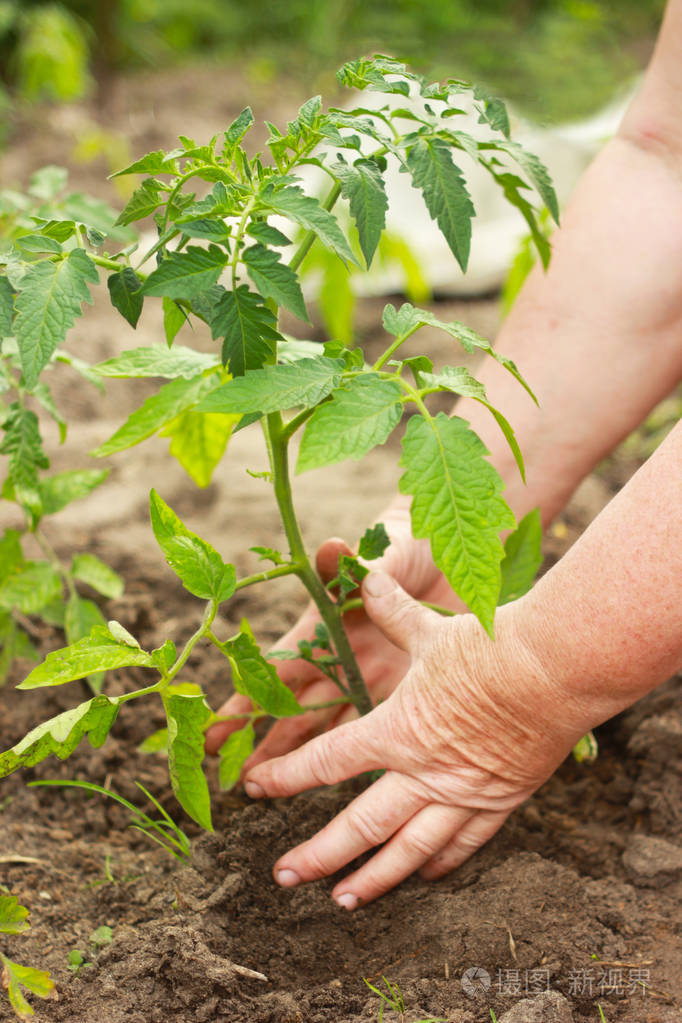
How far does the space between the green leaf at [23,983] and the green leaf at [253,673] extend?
16.0 inches

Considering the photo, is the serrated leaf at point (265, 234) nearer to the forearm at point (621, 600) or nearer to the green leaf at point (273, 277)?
the green leaf at point (273, 277)

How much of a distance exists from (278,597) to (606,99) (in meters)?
4.33

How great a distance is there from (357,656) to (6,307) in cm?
93

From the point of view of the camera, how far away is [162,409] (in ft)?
4.36

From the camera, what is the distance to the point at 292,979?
1.29 m

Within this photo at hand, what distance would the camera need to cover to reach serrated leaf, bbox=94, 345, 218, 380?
1315 millimetres

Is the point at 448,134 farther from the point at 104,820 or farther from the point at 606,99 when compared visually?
the point at 606,99

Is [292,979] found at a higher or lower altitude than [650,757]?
lower

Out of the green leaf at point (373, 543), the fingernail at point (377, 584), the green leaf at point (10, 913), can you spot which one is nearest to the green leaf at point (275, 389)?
the green leaf at point (373, 543)

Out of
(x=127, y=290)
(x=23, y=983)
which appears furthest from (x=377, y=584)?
(x=23, y=983)

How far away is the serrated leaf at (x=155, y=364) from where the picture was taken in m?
1.32

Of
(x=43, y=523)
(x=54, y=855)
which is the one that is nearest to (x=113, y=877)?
(x=54, y=855)

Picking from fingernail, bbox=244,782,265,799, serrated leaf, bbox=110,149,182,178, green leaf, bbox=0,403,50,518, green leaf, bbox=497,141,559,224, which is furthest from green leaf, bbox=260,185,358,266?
fingernail, bbox=244,782,265,799

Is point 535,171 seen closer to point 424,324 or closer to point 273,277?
point 424,324
